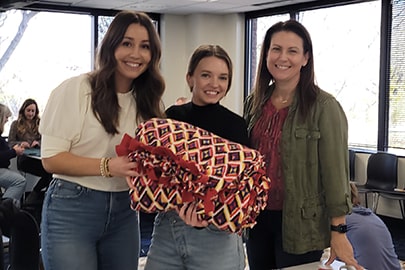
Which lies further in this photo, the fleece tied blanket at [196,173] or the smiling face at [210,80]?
the smiling face at [210,80]

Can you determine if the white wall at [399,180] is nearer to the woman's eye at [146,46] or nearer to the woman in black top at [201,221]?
the woman in black top at [201,221]

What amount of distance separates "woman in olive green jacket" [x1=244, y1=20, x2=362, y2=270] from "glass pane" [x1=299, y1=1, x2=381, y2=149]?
472cm

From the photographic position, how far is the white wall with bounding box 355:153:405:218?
232 inches

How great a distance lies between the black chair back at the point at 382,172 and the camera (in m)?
5.82

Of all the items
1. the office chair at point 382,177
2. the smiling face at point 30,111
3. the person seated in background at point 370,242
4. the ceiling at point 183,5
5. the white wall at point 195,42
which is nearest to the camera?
the person seated in background at point 370,242

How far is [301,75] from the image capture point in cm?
202

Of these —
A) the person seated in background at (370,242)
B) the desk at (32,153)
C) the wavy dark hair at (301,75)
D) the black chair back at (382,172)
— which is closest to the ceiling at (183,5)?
the desk at (32,153)

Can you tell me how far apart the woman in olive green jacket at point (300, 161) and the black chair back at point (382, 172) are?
4.16 metres

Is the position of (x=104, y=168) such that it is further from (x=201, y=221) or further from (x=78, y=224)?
(x=201, y=221)

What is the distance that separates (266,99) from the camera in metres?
2.11

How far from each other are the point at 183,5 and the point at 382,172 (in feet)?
11.4

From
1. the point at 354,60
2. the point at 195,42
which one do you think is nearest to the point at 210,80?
the point at 354,60

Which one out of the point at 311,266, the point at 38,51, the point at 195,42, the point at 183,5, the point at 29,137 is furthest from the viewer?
the point at 195,42

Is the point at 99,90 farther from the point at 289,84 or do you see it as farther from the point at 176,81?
the point at 176,81
